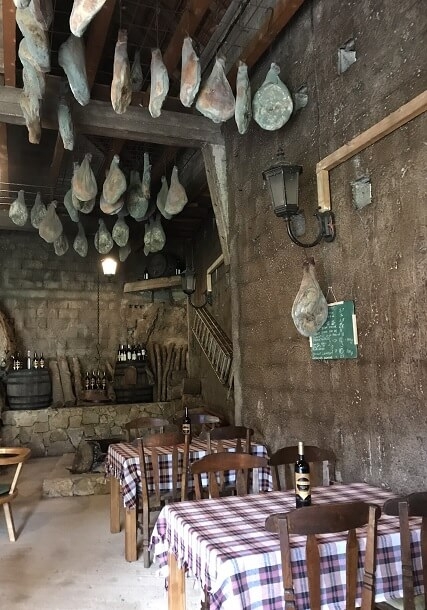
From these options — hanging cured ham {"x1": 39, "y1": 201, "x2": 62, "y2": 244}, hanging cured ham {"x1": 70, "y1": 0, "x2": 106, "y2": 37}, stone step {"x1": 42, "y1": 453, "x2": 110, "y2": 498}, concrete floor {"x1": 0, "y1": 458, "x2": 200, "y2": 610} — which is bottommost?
concrete floor {"x1": 0, "y1": 458, "x2": 200, "y2": 610}

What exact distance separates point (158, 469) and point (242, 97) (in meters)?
2.51

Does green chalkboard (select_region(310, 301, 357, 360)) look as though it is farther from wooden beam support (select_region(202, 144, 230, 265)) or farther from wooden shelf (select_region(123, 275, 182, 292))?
wooden shelf (select_region(123, 275, 182, 292))

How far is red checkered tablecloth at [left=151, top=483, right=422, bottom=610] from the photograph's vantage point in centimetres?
155

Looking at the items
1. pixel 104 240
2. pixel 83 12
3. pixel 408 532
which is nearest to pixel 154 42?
pixel 104 240

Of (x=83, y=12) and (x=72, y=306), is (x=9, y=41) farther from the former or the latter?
(x=72, y=306)

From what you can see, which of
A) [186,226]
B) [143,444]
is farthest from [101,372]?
[143,444]

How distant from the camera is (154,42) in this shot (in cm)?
452

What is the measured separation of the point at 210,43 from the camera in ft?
13.8

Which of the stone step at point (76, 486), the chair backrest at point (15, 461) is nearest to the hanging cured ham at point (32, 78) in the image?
the chair backrest at point (15, 461)

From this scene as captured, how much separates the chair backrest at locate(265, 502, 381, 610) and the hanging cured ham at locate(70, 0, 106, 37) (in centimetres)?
213

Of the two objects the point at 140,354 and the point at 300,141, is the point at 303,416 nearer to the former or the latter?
the point at 300,141

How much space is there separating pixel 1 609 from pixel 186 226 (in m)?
A: 5.63

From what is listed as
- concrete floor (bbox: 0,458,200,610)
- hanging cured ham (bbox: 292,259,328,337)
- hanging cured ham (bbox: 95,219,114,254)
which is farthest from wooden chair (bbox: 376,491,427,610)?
hanging cured ham (bbox: 95,219,114,254)

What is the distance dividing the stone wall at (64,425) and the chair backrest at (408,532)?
5.94 meters
